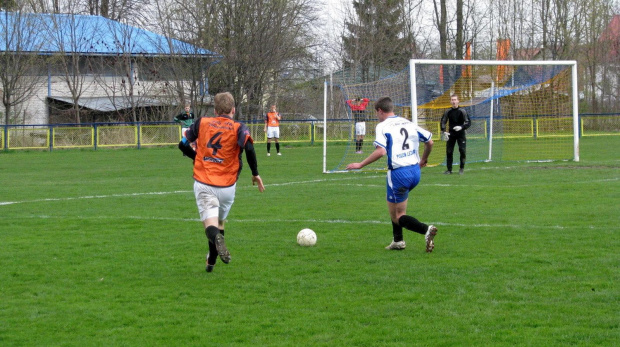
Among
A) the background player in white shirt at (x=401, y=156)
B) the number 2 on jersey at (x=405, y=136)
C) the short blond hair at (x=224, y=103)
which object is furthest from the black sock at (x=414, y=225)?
the short blond hair at (x=224, y=103)

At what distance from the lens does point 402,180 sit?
7312mm

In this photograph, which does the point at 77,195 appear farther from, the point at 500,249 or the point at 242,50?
the point at 242,50

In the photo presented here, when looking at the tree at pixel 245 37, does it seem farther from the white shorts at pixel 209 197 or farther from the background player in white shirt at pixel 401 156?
the white shorts at pixel 209 197

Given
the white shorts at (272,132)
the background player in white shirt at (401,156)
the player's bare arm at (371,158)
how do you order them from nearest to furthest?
1. the player's bare arm at (371,158)
2. the background player in white shirt at (401,156)
3. the white shorts at (272,132)

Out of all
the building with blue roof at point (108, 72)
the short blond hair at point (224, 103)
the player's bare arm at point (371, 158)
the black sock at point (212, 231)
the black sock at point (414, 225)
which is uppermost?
the building with blue roof at point (108, 72)

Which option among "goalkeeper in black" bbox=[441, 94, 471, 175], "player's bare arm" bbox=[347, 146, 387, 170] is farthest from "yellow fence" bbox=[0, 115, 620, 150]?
"player's bare arm" bbox=[347, 146, 387, 170]

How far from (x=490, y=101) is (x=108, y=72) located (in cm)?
2309

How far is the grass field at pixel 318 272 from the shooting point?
15.7 ft

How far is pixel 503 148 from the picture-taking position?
78.9 ft

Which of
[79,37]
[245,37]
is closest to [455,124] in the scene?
[245,37]

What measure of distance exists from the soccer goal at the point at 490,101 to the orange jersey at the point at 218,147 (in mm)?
10204

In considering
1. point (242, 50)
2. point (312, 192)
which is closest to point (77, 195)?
point (312, 192)

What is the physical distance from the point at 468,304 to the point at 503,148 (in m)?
19.6

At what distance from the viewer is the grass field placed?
4.79m
